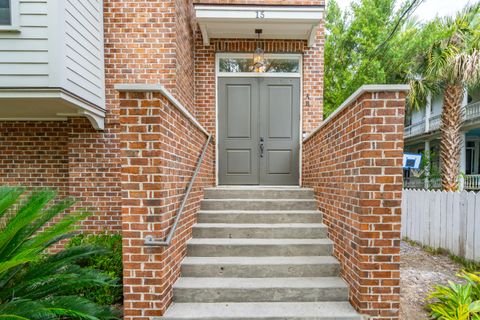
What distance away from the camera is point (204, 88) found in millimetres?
4773

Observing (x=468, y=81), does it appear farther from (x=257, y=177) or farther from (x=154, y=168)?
(x=154, y=168)

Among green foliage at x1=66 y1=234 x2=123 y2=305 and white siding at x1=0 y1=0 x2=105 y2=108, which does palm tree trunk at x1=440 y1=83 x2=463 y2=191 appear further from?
white siding at x1=0 y1=0 x2=105 y2=108

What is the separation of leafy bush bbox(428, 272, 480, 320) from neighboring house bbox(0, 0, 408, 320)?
0.51m

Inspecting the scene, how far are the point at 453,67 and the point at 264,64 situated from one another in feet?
18.6

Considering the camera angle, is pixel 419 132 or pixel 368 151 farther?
pixel 419 132

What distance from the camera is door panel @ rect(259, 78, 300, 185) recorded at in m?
4.77

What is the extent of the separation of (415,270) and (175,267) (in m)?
3.41

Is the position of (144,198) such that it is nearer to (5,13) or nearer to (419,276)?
(5,13)

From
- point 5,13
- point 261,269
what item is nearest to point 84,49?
point 5,13

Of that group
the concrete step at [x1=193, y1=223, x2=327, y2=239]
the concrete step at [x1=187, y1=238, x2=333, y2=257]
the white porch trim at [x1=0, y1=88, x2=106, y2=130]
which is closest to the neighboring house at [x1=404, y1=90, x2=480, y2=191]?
the concrete step at [x1=193, y1=223, x2=327, y2=239]

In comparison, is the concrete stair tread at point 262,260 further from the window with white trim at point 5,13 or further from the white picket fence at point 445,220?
the window with white trim at point 5,13

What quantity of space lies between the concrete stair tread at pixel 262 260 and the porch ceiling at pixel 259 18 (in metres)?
3.59

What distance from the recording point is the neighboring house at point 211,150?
2262 mm

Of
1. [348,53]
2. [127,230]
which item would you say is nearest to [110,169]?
[127,230]
